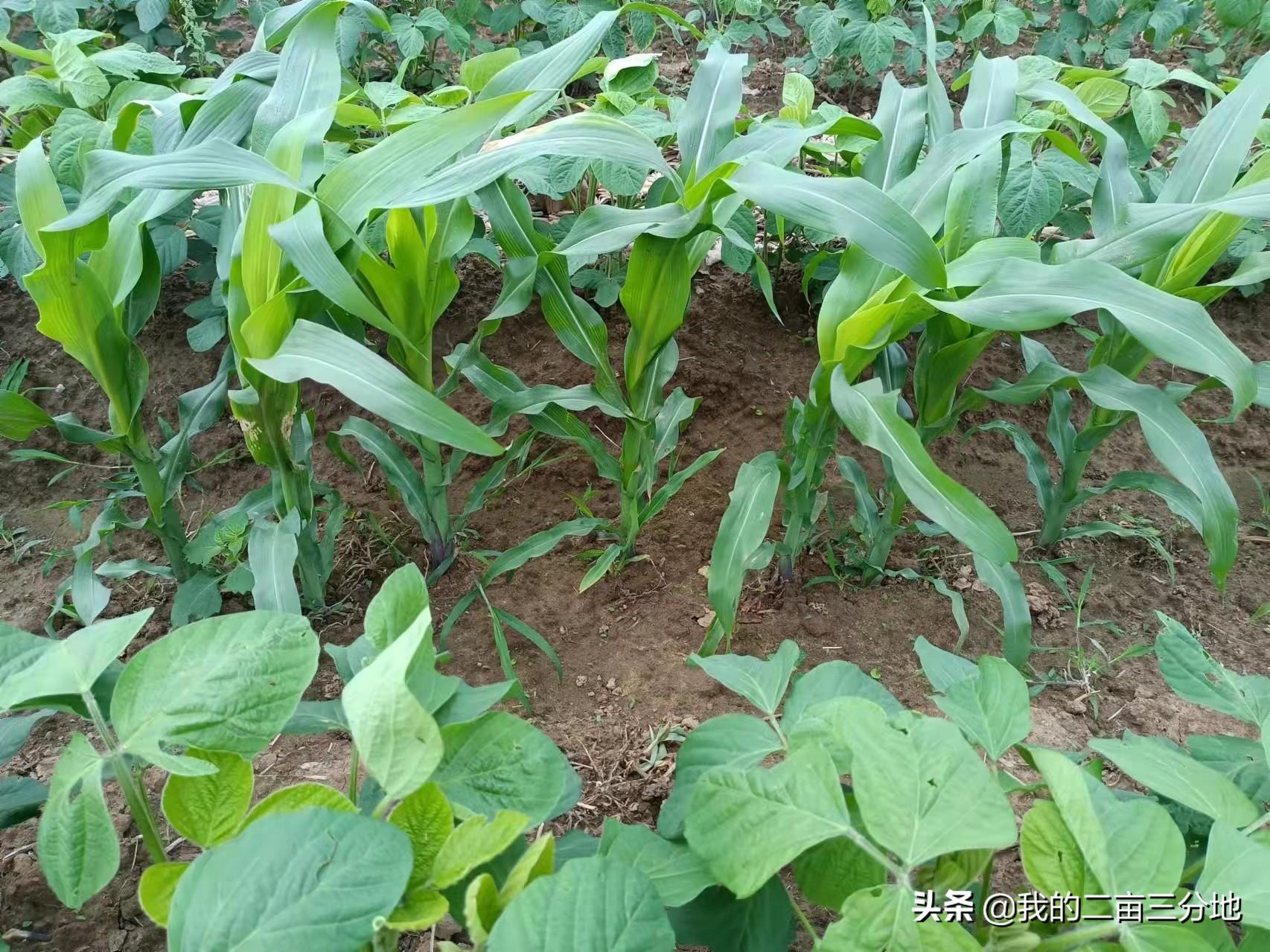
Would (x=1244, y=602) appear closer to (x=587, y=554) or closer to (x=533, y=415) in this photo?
(x=587, y=554)

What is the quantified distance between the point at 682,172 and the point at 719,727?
3.15 feet

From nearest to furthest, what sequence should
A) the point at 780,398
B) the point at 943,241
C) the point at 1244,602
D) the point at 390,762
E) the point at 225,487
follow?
the point at 390,762
the point at 943,241
the point at 1244,602
the point at 225,487
the point at 780,398

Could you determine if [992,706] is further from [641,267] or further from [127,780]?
[641,267]

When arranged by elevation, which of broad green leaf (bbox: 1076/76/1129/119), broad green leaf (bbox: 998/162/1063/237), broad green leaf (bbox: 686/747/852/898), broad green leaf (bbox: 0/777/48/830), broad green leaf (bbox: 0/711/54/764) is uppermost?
broad green leaf (bbox: 1076/76/1129/119)

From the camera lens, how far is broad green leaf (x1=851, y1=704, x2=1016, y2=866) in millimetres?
468

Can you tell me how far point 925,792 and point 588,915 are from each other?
0.21 meters

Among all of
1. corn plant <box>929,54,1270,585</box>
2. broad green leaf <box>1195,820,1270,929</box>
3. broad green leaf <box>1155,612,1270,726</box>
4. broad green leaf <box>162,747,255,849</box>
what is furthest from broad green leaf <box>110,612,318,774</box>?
corn plant <box>929,54,1270,585</box>

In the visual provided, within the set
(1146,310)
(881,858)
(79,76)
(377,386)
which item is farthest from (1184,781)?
(79,76)

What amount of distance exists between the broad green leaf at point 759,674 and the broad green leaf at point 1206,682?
1.07ft

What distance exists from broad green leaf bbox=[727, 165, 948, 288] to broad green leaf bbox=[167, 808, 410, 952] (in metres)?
0.91

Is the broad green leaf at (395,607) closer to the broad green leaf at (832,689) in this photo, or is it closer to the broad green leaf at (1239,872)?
the broad green leaf at (832,689)

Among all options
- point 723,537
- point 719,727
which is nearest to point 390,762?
point 719,727

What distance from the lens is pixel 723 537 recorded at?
124cm

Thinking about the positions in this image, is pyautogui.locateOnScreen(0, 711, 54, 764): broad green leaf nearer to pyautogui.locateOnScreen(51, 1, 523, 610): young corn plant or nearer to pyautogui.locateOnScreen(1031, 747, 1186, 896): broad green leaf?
pyautogui.locateOnScreen(51, 1, 523, 610): young corn plant
